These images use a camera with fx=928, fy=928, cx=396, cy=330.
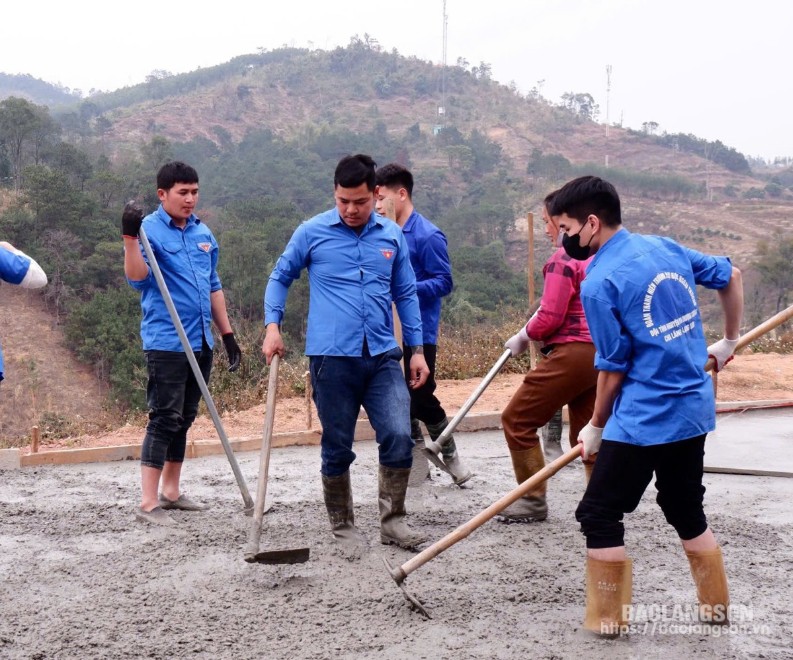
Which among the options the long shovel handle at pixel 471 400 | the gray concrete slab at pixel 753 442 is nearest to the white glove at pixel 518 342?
the long shovel handle at pixel 471 400

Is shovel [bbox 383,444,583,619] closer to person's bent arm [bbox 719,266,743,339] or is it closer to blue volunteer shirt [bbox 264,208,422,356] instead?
person's bent arm [bbox 719,266,743,339]

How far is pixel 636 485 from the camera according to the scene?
3.33 meters

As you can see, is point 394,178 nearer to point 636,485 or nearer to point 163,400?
point 163,400

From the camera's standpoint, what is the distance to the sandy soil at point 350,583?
340 centimetres

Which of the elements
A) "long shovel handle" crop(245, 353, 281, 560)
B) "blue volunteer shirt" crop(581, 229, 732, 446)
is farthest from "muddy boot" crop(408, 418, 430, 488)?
"blue volunteer shirt" crop(581, 229, 732, 446)

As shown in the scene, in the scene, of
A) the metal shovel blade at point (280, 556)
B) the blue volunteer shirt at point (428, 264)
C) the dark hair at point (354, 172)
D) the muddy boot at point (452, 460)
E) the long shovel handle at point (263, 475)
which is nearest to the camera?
the metal shovel blade at point (280, 556)

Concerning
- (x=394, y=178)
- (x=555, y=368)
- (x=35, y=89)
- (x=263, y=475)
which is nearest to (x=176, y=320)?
(x=263, y=475)

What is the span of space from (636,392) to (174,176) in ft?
9.41

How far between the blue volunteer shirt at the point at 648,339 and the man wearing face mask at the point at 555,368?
135 centimetres

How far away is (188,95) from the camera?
309ft

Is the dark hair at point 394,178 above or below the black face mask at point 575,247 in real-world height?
above

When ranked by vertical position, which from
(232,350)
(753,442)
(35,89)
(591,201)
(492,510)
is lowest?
(753,442)

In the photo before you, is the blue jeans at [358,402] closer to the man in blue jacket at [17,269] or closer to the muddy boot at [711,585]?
the man in blue jacket at [17,269]

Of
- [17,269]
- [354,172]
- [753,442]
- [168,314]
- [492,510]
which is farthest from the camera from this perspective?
[753,442]
